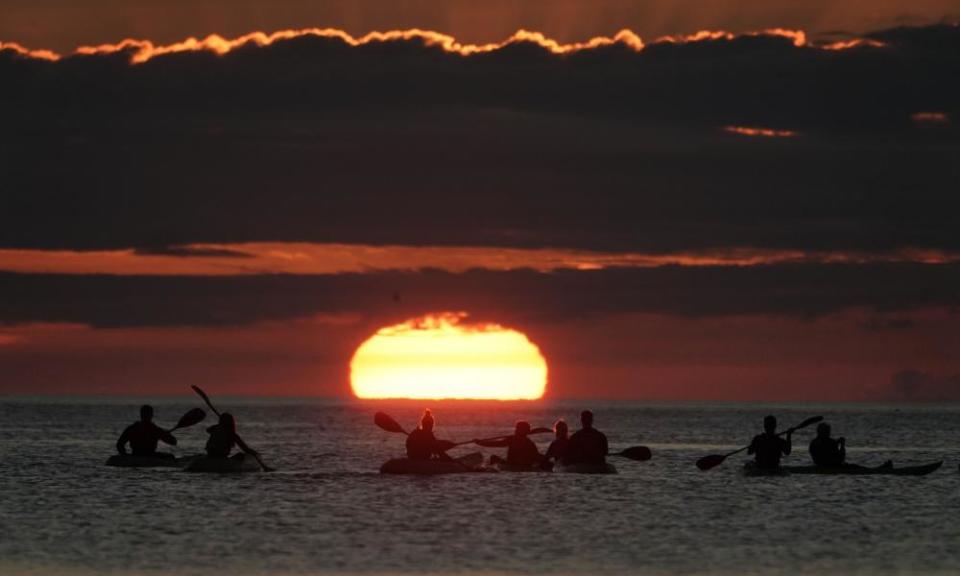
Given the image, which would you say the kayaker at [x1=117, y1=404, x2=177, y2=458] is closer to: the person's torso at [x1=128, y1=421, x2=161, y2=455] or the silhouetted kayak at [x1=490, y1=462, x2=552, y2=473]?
the person's torso at [x1=128, y1=421, x2=161, y2=455]

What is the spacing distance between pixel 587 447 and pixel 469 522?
13.7 m

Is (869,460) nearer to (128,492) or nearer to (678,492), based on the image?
(678,492)

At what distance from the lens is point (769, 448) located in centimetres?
5869

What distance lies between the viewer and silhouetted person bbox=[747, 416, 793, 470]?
57.2 meters

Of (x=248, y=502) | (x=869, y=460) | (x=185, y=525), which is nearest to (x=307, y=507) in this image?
(x=248, y=502)

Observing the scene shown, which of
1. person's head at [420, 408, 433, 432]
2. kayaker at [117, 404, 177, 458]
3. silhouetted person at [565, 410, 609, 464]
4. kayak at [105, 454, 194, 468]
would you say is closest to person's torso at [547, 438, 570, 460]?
silhouetted person at [565, 410, 609, 464]

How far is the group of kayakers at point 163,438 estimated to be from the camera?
189 feet

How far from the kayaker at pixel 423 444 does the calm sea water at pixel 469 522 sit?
3.80 ft

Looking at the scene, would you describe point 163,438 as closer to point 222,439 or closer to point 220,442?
point 220,442

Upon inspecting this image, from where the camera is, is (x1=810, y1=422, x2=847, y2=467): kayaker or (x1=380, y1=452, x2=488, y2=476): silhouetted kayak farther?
(x1=380, y1=452, x2=488, y2=476): silhouetted kayak

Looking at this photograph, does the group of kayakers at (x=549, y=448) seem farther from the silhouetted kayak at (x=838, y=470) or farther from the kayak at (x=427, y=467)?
the silhouetted kayak at (x=838, y=470)

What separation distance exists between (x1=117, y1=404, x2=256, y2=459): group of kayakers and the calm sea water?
1007 mm

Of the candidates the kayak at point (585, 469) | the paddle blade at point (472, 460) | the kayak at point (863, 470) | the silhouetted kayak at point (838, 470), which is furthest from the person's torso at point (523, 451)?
the kayak at point (863, 470)

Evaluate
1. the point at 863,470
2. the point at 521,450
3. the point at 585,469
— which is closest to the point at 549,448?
the point at 585,469
